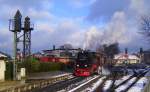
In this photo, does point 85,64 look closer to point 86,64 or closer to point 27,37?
point 86,64

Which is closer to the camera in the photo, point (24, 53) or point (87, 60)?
point (87, 60)

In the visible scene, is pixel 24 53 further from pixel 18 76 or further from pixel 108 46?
pixel 108 46

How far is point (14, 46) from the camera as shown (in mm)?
41375

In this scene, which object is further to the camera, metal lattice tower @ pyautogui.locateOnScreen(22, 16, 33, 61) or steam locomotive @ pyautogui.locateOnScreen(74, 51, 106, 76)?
metal lattice tower @ pyautogui.locateOnScreen(22, 16, 33, 61)

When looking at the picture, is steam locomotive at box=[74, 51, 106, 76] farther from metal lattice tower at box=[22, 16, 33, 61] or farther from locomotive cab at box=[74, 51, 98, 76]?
metal lattice tower at box=[22, 16, 33, 61]

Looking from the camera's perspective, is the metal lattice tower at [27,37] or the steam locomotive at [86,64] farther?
the metal lattice tower at [27,37]

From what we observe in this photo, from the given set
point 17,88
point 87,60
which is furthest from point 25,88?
point 87,60

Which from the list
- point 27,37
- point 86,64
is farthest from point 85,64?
point 27,37

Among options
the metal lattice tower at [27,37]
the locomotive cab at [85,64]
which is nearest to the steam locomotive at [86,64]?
the locomotive cab at [85,64]

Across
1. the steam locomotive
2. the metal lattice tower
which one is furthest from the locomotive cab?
the metal lattice tower

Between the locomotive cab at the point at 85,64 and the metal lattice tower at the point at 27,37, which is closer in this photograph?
the locomotive cab at the point at 85,64

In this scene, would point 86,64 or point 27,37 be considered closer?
point 86,64

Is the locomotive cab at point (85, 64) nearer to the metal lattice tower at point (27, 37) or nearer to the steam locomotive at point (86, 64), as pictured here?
the steam locomotive at point (86, 64)

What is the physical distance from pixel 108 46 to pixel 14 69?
96.4m
